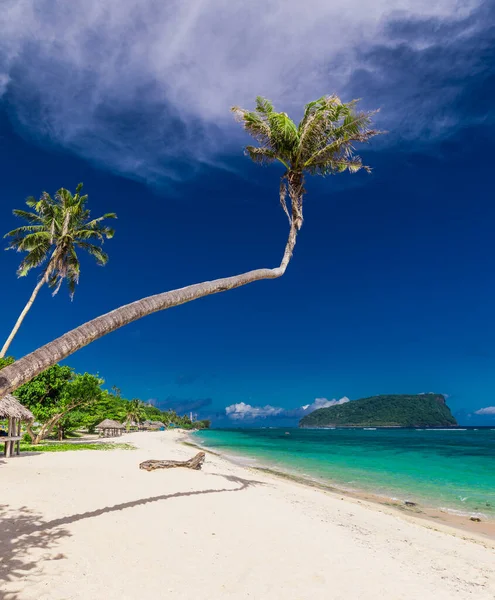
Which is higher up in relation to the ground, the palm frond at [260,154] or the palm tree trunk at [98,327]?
the palm frond at [260,154]

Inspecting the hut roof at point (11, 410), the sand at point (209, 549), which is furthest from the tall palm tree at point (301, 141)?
the hut roof at point (11, 410)

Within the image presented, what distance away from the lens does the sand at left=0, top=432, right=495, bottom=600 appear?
16.0 feet

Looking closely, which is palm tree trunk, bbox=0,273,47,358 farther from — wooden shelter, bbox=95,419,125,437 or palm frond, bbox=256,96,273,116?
wooden shelter, bbox=95,419,125,437

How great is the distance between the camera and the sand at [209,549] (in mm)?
4871

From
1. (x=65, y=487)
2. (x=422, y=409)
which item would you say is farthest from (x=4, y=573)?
(x=422, y=409)

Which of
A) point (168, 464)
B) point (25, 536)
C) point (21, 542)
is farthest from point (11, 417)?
point (21, 542)

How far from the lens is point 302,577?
17.6ft

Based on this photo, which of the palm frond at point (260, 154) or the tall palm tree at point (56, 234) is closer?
the palm frond at point (260, 154)

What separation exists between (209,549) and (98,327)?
166 inches

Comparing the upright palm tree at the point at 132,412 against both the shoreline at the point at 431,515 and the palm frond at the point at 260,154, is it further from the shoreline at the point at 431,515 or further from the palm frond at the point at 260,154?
the palm frond at the point at 260,154

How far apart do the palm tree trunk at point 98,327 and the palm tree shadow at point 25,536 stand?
2.58m

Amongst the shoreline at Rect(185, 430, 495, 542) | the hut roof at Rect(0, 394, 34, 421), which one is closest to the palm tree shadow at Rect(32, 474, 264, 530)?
the shoreline at Rect(185, 430, 495, 542)

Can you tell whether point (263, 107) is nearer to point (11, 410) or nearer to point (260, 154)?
point (260, 154)

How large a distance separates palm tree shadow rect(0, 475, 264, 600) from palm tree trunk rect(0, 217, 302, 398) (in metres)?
2.58
